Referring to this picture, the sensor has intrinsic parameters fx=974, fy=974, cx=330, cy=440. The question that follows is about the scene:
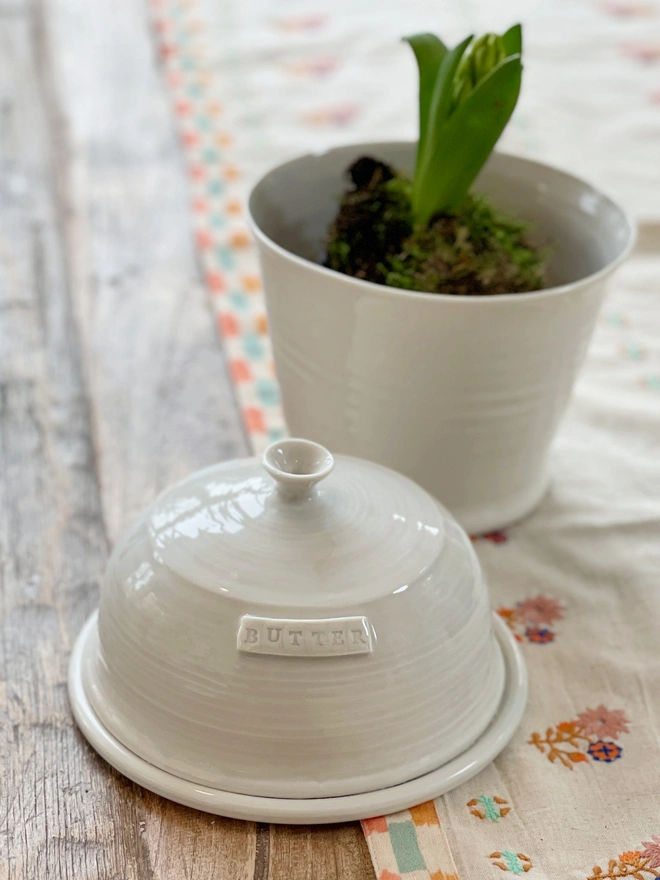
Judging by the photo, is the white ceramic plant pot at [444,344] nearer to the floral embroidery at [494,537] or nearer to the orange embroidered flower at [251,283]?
the floral embroidery at [494,537]

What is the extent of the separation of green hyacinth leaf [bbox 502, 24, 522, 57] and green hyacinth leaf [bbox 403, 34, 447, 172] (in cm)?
4

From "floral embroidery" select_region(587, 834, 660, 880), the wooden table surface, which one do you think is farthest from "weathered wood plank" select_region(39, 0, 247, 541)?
"floral embroidery" select_region(587, 834, 660, 880)

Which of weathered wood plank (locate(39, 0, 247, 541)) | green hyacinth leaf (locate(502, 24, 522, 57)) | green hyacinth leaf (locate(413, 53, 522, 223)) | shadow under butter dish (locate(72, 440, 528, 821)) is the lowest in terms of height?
weathered wood plank (locate(39, 0, 247, 541))

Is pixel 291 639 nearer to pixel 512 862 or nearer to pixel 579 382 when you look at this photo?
pixel 512 862

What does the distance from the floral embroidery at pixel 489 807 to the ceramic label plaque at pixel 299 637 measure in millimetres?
106

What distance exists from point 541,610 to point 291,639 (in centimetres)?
23

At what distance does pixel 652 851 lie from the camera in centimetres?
45

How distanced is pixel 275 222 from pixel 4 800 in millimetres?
413

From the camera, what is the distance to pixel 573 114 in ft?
3.86

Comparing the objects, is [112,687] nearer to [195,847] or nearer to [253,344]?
[195,847]

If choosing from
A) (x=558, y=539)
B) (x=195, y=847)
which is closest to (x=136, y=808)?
(x=195, y=847)

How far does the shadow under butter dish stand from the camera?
1.41 feet

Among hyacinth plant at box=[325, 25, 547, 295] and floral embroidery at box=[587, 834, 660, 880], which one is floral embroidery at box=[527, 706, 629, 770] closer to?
floral embroidery at box=[587, 834, 660, 880]

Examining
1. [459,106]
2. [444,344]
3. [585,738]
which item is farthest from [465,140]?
[585,738]
